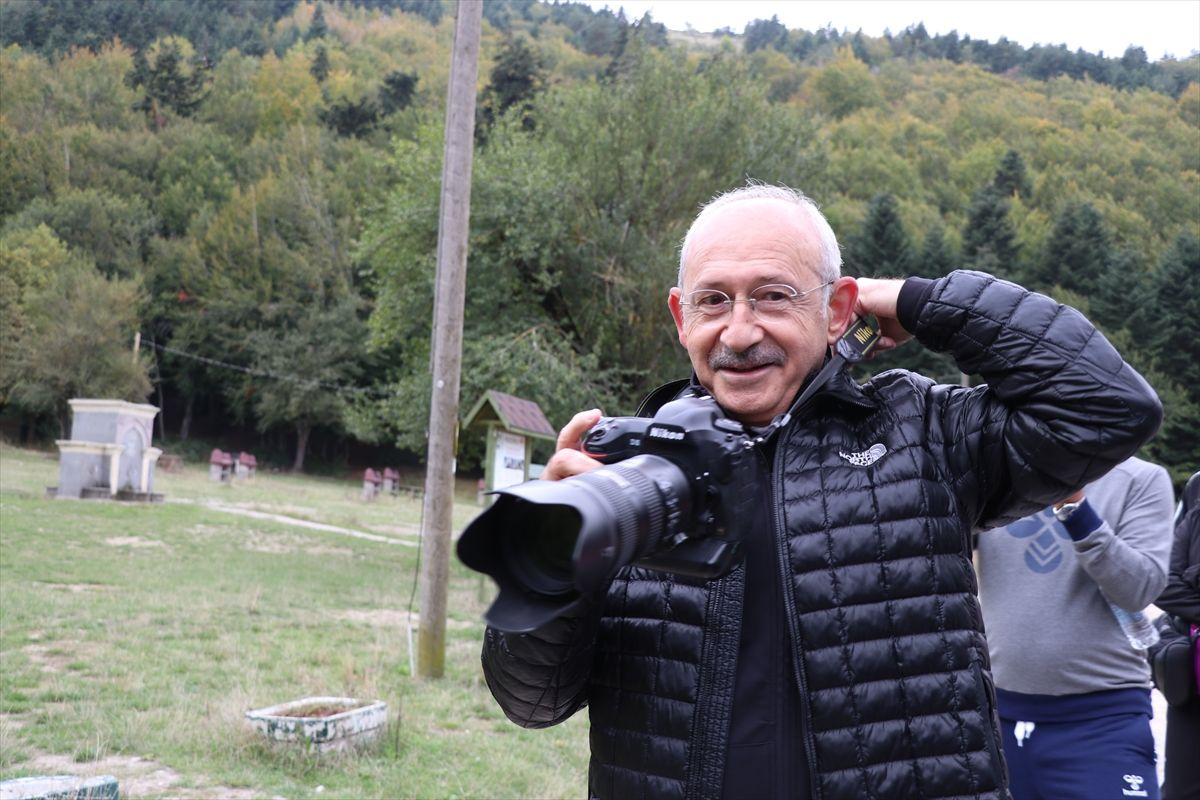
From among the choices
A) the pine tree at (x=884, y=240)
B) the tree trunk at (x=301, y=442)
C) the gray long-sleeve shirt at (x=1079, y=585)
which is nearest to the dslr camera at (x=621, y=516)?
the gray long-sleeve shirt at (x=1079, y=585)

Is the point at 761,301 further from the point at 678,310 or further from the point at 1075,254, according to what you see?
the point at 1075,254

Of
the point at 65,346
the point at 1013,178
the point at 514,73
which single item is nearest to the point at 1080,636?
the point at 514,73

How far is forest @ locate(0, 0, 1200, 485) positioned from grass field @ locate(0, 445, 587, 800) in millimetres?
4911

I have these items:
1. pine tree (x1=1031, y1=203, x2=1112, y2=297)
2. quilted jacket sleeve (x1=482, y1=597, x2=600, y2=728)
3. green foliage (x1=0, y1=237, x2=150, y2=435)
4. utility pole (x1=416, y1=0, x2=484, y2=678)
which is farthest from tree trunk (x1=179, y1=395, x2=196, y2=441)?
quilted jacket sleeve (x1=482, y1=597, x2=600, y2=728)

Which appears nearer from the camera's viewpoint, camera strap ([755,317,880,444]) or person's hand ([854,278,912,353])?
camera strap ([755,317,880,444])

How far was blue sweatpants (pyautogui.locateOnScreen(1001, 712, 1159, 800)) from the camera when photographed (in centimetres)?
329

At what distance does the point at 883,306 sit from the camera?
6.82 feet

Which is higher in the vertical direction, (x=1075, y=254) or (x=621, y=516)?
(x=1075, y=254)

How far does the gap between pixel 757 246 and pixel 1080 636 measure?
2.30 m

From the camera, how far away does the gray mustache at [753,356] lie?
190 centimetres

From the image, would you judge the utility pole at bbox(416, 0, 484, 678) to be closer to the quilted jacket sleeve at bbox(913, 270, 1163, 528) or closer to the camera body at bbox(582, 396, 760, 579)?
the quilted jacket sleeve at bbox(913, 270, 1163, 528)

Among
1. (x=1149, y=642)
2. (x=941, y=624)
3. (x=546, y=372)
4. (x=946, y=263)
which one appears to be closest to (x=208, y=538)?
(x=546, y=372)

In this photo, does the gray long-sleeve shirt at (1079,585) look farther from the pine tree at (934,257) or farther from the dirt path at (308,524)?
the pine tree at (934,257)

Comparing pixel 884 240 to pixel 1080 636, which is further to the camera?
pixel 884 240
